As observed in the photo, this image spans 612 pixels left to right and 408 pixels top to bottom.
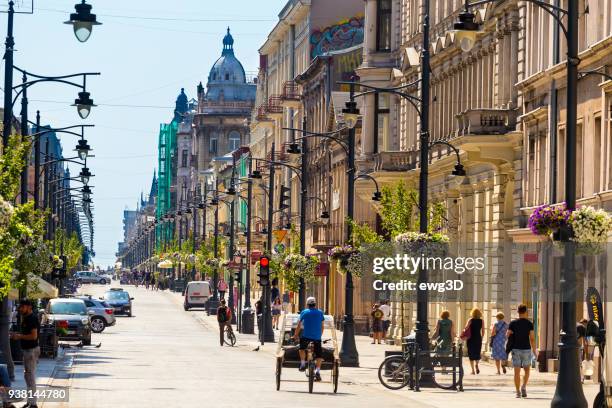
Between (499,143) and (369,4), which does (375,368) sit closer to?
(499,143)

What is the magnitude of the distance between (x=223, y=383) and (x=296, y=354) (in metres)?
1.59

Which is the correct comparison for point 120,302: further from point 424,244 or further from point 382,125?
point 424,244

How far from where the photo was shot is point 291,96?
9612 cm

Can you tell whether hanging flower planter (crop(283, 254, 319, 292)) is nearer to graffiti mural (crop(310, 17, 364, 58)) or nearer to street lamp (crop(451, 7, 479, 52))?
graffiti mural (crop(310, 17, 364, 58))

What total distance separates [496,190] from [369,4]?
18760 mm

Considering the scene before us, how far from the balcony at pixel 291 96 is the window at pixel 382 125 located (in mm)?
32540

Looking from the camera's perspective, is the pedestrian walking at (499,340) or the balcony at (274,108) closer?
the pedestrian walking at (499,340)

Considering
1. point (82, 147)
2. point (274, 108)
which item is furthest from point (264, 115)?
point (82, 147)

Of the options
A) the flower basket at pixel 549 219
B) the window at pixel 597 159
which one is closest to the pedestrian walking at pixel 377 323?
the window at pixel 597 159

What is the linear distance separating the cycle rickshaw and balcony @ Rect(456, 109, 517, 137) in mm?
10490

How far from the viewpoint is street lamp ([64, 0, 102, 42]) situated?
27906 mm

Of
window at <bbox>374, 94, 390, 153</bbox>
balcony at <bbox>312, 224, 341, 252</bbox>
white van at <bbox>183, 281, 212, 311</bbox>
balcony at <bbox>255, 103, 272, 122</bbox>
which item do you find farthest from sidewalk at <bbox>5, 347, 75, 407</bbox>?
balcony at <bbox>255, 103, 272, 122</bbox>

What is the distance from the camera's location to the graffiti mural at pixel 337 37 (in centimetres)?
9319

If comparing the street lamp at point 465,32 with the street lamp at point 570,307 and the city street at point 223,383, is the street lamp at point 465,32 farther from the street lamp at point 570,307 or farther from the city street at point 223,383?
the city street at point 223,383
